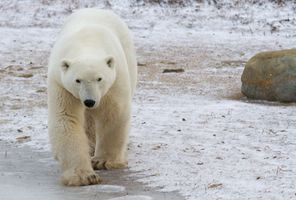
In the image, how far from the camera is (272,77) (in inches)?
433

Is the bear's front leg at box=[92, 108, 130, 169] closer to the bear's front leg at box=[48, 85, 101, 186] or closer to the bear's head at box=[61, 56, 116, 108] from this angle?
the bear's front leg at box=[48, 85, 101, 186]

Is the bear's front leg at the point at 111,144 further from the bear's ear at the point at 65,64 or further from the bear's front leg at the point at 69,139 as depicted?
the bear's ear at the point at 65,64

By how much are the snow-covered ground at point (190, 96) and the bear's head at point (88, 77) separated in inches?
37.2

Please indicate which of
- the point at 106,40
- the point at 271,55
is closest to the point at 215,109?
the point at 271,55

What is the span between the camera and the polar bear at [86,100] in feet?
19.4

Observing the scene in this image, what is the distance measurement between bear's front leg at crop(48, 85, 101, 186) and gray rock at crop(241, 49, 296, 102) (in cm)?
508

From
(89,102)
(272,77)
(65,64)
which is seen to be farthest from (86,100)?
(272,77)

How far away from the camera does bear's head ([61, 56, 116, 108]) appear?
227 inches

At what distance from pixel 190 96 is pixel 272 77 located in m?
1.36

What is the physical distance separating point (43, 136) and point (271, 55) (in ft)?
14.8

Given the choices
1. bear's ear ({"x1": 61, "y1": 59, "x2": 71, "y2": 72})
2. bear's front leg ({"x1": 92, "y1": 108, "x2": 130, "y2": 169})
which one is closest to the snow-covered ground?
bear's front leg ({"x1": 92, "y1": 108, "x2": 130, "y2": 169})

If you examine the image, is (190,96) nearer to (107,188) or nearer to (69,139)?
(69,139)

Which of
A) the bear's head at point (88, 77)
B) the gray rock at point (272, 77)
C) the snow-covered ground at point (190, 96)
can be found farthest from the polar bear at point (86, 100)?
the gray rock at point (272, 77)

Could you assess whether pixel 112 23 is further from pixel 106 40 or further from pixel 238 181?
pixel 238 181
